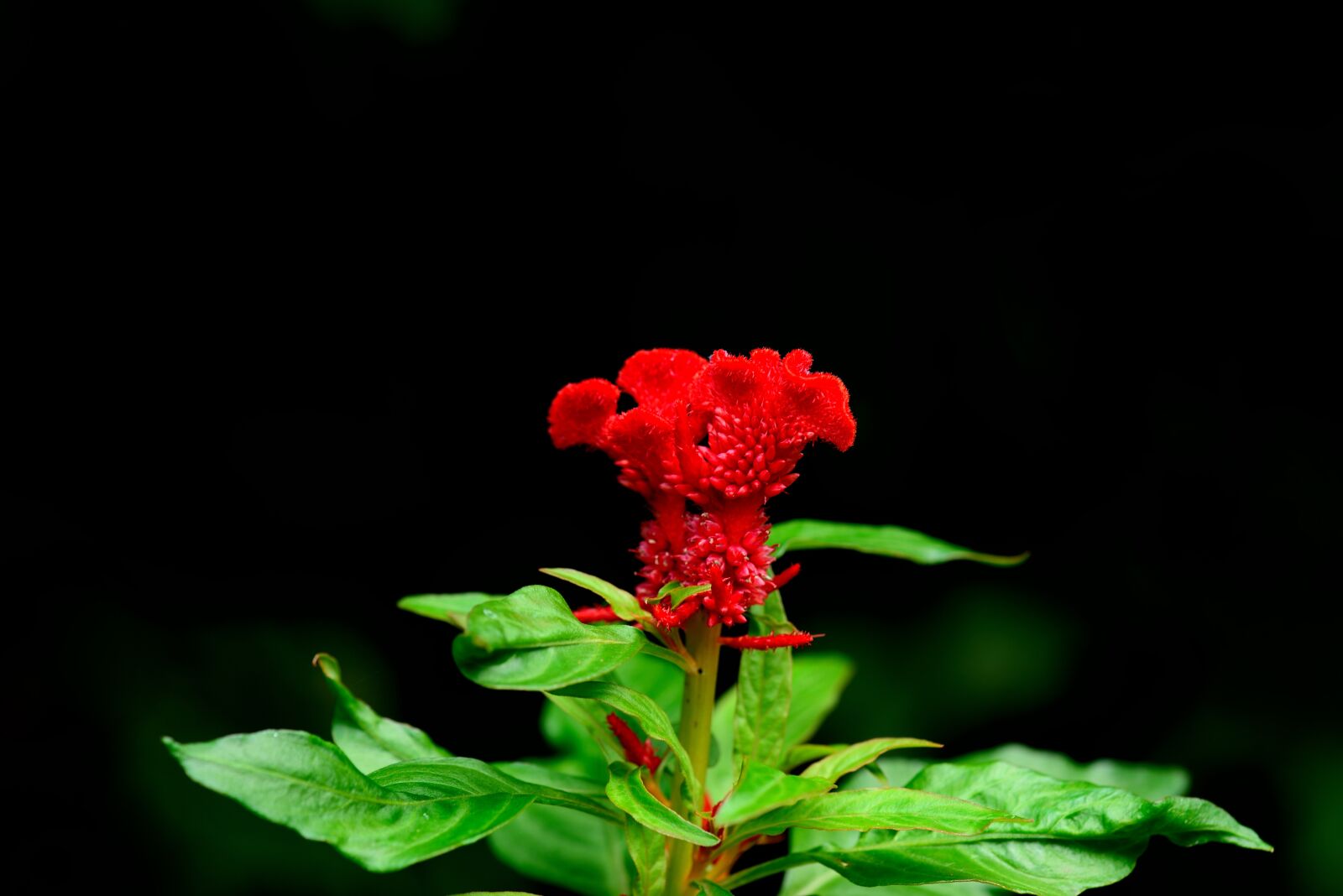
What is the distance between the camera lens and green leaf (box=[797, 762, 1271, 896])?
0.75 metres

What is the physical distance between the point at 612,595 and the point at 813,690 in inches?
19.1

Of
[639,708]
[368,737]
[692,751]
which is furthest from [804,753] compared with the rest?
[368,737]

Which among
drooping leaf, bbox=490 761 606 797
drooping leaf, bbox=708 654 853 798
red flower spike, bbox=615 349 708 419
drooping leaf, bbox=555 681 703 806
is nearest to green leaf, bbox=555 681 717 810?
drooping leaf, bbox=555 681 703 806

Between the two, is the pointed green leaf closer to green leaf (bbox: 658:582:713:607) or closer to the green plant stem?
the green plant stem

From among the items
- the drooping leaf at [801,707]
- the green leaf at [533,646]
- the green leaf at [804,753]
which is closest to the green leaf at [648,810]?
the green leaf at [533,646]

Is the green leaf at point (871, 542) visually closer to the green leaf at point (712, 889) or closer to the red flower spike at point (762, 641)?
the red flower spike at point (762, 641)

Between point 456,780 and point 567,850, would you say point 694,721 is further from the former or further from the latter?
point 567,850

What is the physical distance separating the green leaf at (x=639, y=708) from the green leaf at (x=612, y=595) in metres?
0.05

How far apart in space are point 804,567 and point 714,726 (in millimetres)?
815

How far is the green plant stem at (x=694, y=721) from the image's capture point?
2.65 feet

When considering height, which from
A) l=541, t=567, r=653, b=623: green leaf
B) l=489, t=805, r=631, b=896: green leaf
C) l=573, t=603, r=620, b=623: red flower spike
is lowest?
Result: l=489, t=805, r=631, b=896: green leaf

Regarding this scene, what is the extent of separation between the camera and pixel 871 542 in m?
0.96

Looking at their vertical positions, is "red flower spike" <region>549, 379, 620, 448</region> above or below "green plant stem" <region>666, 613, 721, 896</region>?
above

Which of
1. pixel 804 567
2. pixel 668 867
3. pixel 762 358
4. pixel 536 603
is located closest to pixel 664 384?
pixel 762 358
